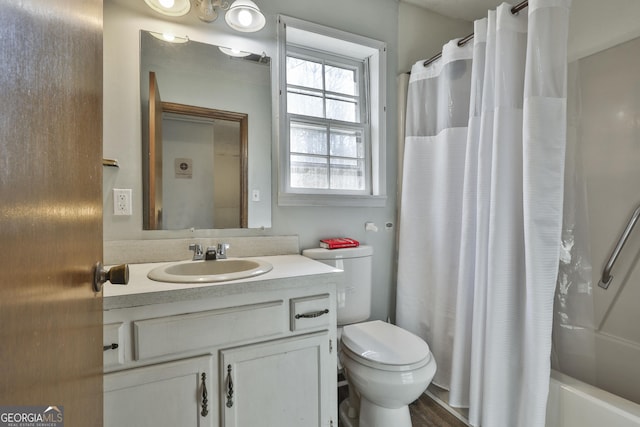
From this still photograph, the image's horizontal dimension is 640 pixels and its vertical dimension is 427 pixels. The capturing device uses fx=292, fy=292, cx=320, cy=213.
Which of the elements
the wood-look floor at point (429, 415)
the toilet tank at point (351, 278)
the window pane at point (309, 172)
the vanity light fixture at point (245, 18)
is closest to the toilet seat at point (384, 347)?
the toilet tank at point (351, 278)

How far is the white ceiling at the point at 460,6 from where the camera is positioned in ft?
6.36

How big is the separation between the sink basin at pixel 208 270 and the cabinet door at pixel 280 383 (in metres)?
0.26

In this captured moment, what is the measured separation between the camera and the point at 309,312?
1.15 meters

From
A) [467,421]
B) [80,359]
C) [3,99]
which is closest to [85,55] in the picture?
[3,99]

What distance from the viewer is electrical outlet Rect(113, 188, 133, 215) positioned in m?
1.33

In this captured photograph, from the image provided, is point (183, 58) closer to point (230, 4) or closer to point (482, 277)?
point (230, 4)

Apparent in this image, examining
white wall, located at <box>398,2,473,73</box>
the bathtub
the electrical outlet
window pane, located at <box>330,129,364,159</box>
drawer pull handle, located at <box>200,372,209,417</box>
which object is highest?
white wall, located at <box>398,2,473,73</box>

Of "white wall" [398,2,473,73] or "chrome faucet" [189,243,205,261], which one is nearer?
"chrome faucet" [189,243,205,261]

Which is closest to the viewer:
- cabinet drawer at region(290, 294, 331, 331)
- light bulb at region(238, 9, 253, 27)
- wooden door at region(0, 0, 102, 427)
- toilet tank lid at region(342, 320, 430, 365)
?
wooden door at region(0, 0, 102, 427)

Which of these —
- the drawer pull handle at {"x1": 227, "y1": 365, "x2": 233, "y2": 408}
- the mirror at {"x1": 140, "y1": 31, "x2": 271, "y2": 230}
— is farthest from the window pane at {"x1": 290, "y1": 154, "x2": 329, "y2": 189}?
the drawer pull handle at {"x1": 227, "y1": 365, "x2": 233, "y2": 408}

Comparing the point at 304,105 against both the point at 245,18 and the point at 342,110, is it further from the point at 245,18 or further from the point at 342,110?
the point at 245,18

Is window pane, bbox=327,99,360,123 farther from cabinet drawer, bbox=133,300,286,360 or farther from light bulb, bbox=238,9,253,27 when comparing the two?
cabinet drawer, bbox=133,300,286,360

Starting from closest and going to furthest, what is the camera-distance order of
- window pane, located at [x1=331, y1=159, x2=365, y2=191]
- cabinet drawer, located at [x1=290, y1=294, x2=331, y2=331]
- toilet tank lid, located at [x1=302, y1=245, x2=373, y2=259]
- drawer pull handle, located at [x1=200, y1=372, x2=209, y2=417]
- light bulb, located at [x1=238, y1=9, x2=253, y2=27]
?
drawer pull handle, located at [x1=200, y1=372, x2=209, y2=417]
cabinet drawer, located at [x1=290, y1=294, x2=331, y2=331]
light bulb, located at [x1=238, y1=9, x2=253, y2=27]
toilet tank lid, located at [x1=302, y1=245, x2=373, y2=259]
window pane, located at [x1=331, y1=159, x2=365, y2=191]

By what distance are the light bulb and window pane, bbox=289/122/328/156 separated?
545mm
